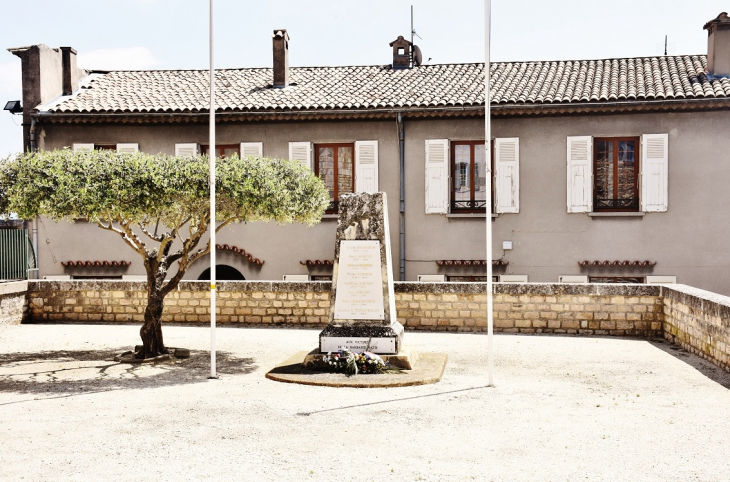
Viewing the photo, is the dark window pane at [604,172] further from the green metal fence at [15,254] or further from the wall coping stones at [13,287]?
the green metal fence at [15,254]

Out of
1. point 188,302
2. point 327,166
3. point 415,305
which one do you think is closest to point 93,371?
point 188,302

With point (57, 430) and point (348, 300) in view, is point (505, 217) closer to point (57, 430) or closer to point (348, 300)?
point (348, 300)

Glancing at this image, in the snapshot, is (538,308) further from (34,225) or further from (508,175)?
(34,225)

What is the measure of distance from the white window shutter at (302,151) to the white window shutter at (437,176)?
285 centimetres

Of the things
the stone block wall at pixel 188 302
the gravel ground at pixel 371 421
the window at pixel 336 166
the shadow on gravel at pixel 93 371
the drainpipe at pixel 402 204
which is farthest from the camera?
the window at pixel 336 166

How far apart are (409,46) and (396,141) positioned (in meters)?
4.50

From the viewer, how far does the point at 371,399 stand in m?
8.05

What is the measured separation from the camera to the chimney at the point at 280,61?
19484mm


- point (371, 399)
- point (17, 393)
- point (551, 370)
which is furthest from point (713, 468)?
point (17, 393)

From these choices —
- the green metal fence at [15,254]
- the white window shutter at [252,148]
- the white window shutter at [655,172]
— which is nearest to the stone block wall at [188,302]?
the green metal fence at [15,254]

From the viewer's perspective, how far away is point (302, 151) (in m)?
17.8

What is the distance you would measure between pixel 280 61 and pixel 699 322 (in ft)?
42.0

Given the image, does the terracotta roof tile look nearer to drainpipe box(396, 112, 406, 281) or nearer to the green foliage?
drainpipe box(396, 112, 406, 281)

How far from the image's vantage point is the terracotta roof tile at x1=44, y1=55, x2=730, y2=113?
1711 centimetres
